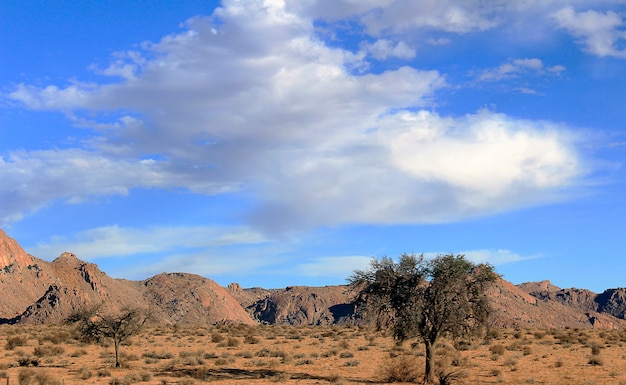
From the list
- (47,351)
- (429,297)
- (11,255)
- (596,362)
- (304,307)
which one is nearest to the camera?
(429,297)

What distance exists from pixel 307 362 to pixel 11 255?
391 ft

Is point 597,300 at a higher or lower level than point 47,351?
higher

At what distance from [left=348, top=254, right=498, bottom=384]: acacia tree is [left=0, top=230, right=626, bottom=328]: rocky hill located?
92.6 metres

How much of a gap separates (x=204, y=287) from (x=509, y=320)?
80344 millimetres

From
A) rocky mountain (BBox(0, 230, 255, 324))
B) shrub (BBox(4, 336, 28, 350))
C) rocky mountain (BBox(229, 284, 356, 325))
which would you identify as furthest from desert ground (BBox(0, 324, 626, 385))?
rocky mountain (BBox(229, 284, 356, 325))

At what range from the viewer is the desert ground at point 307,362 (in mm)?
29656

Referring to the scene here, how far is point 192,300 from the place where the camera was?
153000 mm

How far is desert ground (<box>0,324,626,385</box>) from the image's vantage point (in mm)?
29656

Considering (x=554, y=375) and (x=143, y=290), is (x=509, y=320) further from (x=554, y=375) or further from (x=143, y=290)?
(x=554, y=375)

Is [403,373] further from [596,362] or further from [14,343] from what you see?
[14,343]

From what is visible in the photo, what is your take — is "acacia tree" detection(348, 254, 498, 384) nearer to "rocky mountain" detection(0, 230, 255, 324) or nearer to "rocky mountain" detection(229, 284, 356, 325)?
"rocky mountain" detection(0, 230, 255, 324)

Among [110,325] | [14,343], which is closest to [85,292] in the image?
[14,343]

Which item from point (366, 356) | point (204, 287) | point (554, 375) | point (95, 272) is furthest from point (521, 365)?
point (204, 287)

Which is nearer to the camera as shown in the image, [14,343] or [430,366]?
[430,366]
